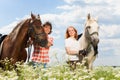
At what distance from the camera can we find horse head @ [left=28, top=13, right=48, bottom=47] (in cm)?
1126

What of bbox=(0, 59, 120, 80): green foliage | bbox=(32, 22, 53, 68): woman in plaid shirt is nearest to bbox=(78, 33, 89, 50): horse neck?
bbox=(32, 22, 53, 68): woman in plaid shirt

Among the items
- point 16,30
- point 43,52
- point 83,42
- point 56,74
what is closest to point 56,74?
point 56,74

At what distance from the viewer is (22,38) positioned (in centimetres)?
1122

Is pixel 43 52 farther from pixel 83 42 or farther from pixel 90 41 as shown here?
pixel 90 41

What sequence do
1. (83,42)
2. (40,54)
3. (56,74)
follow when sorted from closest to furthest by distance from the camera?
(56,74)
(83,42)
(40,54)

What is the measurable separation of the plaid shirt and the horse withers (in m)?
0.90

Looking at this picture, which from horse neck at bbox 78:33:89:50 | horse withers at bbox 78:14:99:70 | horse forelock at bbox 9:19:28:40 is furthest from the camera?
horse forelock at bbox 9:19:28:40

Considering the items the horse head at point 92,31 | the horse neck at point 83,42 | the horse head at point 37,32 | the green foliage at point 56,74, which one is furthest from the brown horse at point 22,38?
the green foliage at point 56,74

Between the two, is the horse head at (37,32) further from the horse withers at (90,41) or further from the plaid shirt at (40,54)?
the horse withers at (90,41)

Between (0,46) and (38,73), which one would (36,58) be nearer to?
(0,46)

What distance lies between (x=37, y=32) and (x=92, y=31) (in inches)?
53.7

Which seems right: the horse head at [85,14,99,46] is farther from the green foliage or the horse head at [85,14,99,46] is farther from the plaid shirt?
the green foliage

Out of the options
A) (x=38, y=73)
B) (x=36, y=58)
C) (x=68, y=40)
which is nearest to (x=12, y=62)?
(x=36, y=58)

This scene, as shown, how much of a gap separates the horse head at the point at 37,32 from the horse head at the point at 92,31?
105 centimetres
